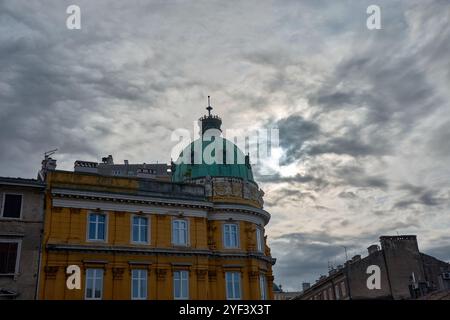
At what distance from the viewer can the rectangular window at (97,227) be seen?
112 feet

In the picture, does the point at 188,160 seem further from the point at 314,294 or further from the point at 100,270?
the point at 314,294

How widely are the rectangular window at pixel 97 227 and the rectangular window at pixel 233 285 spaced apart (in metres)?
10.2

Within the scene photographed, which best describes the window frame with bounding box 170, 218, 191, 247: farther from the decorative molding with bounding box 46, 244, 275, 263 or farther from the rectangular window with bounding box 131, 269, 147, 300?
the rectangular window with bounding box 131, 269, 147, 300

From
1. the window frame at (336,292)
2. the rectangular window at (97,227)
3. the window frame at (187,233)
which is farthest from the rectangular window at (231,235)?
the window frame at (336,292)

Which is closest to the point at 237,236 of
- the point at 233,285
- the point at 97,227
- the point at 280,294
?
the point at 233,285

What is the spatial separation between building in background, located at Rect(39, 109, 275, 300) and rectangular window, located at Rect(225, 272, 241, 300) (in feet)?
0.25

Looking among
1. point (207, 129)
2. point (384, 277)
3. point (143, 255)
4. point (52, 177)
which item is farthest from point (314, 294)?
point (52, 177)

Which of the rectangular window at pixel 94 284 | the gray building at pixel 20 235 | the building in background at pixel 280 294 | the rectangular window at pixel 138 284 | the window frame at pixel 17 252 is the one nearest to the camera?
the gray building at pixel 20 235

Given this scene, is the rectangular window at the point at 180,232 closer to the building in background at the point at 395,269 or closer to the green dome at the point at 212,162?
the green dome at the point at 212,162

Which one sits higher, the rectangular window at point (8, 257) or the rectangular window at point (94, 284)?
the rectangular window at point (8, 257)

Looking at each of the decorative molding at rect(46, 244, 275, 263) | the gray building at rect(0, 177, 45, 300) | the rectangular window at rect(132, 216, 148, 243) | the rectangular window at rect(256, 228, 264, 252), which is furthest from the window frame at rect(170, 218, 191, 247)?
the gray building at rect(0, 177, 45, 300)

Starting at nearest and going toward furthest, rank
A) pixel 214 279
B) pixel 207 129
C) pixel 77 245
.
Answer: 1. pixel 77 245
2. pixel 214 279
3. pixel 207 129
